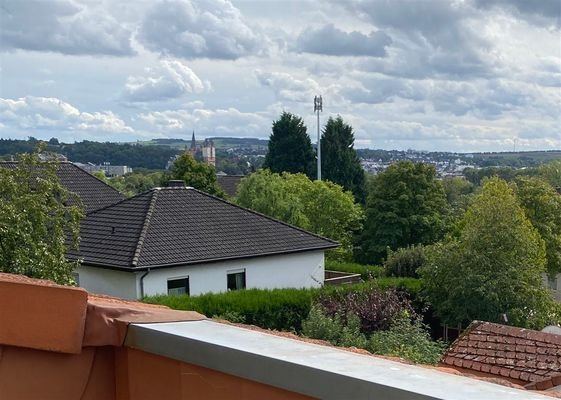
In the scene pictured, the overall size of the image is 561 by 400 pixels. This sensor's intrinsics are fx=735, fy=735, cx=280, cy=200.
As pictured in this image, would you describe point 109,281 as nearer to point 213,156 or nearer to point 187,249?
point 187,249

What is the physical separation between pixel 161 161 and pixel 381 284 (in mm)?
84879

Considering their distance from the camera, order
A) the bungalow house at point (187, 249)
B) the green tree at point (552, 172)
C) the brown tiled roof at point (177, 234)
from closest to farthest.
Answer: the bungalow house at point (187, 249)
the brown tiled roof at point (177, 234)
the green tree at point (552, 172)

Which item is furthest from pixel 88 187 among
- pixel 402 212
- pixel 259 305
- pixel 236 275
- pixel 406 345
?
pixel 406 345

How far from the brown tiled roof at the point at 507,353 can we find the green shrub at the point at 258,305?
6.83m

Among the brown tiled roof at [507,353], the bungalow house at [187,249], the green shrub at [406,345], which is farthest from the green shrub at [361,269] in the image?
the brown tiled roof at [507,353]

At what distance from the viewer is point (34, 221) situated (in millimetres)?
10703

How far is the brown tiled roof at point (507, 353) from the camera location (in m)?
10.4

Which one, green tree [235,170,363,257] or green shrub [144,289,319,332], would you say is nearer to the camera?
green shrub [144,289,319,332]

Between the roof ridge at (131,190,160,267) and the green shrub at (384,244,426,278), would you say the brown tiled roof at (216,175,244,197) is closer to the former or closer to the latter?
the green shrub at (384,244,426,278)

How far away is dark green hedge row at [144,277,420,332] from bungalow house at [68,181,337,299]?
8.75ft

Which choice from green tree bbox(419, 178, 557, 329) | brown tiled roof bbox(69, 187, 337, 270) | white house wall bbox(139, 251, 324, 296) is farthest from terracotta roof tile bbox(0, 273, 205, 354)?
→ white house wall bbox(139, 251, 324, 296)

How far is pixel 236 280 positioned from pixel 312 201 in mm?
18847

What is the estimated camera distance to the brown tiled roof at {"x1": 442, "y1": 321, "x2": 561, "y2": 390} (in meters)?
10.4

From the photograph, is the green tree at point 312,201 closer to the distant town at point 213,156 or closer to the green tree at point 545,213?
the distant town at point 213,156
